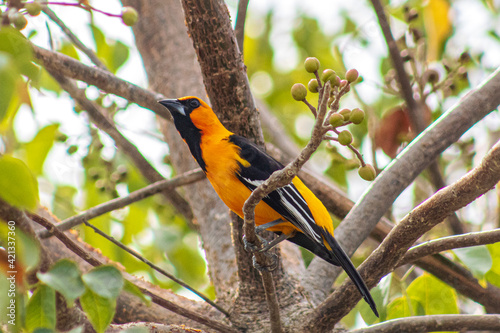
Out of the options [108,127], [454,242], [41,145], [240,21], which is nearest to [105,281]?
[454,242]

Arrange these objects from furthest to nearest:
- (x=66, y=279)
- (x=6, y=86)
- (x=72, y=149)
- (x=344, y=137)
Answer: (x=72, y=149) < (x=344, y=137) < (x=66, y=279) < (x=6, y=86)

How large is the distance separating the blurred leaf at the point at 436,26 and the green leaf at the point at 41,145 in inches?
141

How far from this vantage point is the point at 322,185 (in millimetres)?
4047

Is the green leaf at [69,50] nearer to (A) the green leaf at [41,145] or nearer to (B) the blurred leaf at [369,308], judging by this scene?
(A) the green leaf at [41,145]

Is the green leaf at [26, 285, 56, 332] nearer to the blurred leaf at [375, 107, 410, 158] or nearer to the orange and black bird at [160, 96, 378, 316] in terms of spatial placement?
the orange and black bird at [160, 96, 378, 316]

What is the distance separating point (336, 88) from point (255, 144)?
1112mm

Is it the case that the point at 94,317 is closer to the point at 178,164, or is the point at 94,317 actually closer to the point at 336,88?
the point at 336,88

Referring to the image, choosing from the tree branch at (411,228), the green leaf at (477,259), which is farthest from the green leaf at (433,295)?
the tree branch at (411,228)

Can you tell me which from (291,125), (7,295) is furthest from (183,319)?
(291,125)

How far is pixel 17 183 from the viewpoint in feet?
5.00

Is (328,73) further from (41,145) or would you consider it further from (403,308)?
(41,145)

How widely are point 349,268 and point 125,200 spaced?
1617 mm

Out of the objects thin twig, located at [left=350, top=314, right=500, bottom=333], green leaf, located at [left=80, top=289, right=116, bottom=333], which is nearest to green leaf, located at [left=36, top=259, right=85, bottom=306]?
green leaf, located at [left=80, top=289, right=116, bottom=333]

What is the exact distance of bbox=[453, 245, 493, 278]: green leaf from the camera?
294 centimetres
